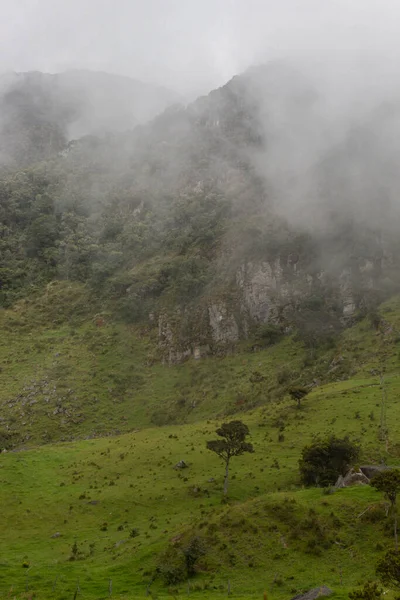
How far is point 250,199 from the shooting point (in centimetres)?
14288

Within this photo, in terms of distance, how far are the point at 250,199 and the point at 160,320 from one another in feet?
183

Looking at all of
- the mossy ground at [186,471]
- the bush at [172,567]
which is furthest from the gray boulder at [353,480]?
the bush at [172,567]

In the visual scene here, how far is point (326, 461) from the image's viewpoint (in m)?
41.3

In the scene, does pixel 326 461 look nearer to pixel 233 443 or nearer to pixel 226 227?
pixel 233 443

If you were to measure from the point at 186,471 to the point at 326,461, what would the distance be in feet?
50.0

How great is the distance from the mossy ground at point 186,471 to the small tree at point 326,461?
6.23 ft

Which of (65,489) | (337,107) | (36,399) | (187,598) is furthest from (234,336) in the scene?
(337,107)

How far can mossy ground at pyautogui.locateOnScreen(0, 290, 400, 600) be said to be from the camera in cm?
2877

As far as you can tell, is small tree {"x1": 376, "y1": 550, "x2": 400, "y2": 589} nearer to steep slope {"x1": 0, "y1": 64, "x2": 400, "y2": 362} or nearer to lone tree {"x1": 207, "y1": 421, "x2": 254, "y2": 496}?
lone tree {"x1": 207, "y1": 421, "x2": 254, "y2": 496}

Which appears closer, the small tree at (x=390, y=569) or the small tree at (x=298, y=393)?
the small tree at (x=390, y=569)

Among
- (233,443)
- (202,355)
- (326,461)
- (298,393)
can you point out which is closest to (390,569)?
(326,461)

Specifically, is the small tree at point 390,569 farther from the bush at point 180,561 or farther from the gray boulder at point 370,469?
the gray boulder at point 370,469

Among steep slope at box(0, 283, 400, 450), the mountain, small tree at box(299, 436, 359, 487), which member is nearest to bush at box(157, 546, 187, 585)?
the mountain

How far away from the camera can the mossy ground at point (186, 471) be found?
28.8 metres
